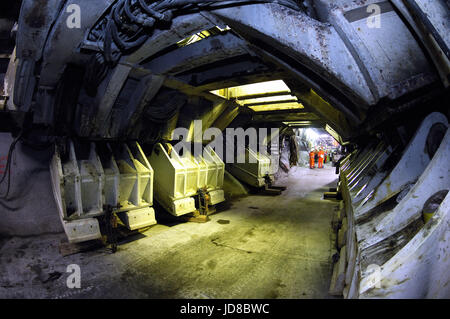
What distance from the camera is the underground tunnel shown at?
5.79 ft

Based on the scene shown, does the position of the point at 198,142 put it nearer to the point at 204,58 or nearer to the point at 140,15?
the point at 204,58

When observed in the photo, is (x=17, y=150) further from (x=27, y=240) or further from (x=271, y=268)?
(x=271, y=268)

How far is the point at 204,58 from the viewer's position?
3.59 m

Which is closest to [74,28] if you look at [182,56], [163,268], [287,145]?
[182,56]

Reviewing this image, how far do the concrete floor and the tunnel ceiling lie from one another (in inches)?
78.9

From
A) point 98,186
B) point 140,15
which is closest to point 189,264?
point 98,186

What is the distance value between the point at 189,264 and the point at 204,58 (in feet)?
9.84

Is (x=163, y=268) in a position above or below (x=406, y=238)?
below

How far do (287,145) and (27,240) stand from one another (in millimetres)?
15398

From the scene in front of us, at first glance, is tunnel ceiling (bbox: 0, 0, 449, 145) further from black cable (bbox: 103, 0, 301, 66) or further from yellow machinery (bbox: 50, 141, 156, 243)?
yellow machinery (bbox: 50, 141, 156, 243)

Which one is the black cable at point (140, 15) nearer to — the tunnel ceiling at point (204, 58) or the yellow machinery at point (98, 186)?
the tunnel ceiling at point (204, 58)

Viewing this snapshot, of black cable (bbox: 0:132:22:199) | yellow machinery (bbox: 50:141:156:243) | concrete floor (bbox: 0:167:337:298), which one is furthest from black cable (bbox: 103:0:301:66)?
concrete floor (bbox: 0:167:337:298)
